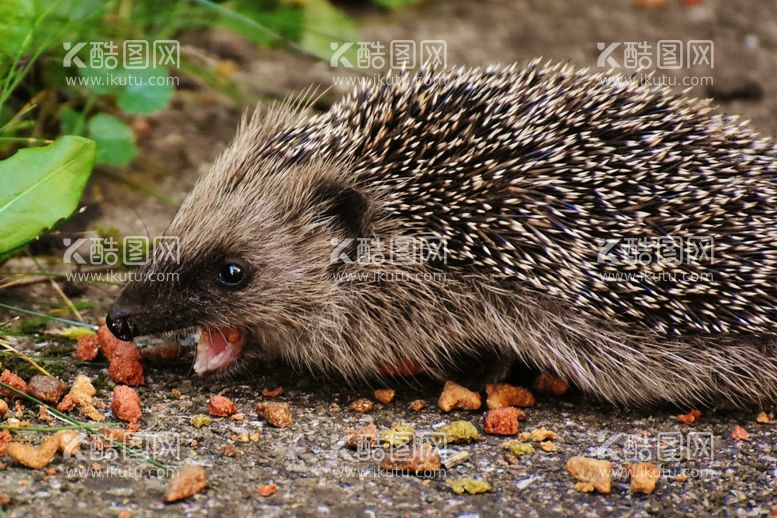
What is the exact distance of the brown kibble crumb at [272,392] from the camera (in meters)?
4.07

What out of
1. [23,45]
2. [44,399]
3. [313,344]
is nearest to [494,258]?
[313,344]

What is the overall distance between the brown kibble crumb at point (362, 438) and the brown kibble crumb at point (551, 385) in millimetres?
925

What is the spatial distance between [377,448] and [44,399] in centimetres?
134

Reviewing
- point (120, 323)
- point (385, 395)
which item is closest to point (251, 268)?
point (120, 323)

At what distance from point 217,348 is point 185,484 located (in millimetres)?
1099

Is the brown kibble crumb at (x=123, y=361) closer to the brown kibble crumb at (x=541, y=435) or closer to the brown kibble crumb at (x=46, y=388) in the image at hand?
the brown kibble crumb at (x=46, y=388)

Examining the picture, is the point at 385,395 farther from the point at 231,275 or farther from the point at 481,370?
the point at 231,275

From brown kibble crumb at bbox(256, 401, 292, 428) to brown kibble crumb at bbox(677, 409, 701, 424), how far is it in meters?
1.67

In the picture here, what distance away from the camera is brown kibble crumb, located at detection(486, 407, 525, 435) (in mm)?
3787

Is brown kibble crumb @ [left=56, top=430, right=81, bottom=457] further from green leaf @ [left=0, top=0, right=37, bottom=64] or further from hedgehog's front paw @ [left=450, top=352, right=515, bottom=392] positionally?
green leaf @ [left=0, top=0, right=37, bottom=64]

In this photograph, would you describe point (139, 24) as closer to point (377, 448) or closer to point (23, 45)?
point (23, 45)

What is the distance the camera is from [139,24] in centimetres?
565

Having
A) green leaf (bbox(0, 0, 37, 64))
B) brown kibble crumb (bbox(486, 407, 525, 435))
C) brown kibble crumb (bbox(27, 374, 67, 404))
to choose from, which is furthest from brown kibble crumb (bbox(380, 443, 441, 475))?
green leaf (bbox(0, 0, 37, 64))

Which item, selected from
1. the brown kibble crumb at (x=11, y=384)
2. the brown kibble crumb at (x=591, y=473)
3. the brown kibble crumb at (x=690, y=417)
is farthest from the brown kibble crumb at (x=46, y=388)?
the brown kibble crumb at (x=690, y=417)
